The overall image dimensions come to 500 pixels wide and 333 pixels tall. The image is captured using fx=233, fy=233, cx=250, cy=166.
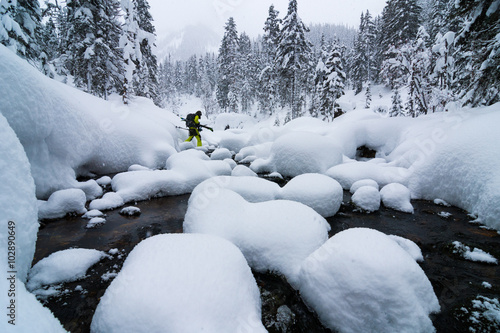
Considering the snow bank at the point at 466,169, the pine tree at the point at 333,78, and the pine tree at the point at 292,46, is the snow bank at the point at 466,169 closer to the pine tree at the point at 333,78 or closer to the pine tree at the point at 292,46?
the pine tree at the point at 333,78

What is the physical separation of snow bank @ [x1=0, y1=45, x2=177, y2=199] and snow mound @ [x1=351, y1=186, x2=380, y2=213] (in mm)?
6968

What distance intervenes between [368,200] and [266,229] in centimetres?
332

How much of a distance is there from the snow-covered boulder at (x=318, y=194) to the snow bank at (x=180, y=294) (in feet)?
9.45

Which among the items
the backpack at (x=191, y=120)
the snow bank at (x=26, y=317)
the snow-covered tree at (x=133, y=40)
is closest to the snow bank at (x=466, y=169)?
the snow bank at (x=26, y=317)

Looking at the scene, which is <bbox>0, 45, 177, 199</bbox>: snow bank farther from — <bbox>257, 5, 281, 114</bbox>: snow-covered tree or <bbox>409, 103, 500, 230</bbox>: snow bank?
<bbox>257, 5, 281, 114</bbox>: snow-covered tree

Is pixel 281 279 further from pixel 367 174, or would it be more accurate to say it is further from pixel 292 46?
pixel 292 46

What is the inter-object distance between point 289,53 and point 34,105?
2238 cm

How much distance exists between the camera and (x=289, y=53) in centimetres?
2300

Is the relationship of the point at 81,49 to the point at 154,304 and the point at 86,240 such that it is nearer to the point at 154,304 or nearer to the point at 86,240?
the point at 86,240

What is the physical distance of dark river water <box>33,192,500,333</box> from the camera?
8.53 ft

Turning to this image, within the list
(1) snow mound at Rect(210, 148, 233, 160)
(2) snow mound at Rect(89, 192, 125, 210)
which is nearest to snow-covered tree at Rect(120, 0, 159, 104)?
(1) snow mound at Rect(210, 148, 233, 160)

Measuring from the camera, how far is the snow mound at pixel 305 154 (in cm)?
798

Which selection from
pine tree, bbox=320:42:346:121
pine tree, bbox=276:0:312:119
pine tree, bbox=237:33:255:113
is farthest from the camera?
pine tree, bbox=237:33:255:113

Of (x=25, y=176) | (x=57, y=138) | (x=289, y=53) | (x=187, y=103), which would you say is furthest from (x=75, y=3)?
(x=187, y=103)
